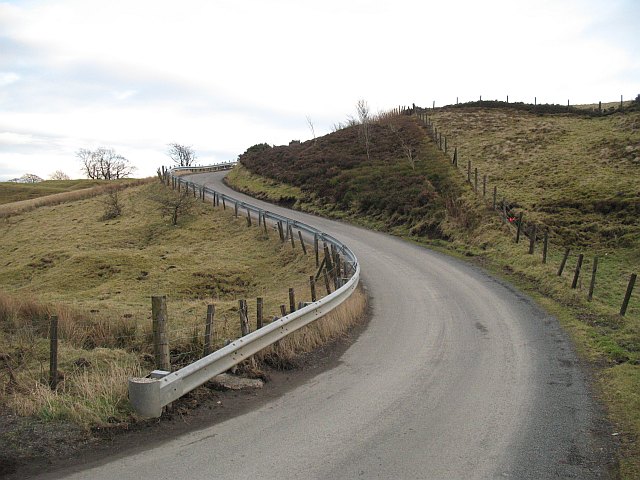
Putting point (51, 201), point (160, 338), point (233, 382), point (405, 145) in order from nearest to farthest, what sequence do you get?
point (160, 338)
point (233, 382)
point (405, 145)
point (51, 201)

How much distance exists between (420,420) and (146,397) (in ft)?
10.1

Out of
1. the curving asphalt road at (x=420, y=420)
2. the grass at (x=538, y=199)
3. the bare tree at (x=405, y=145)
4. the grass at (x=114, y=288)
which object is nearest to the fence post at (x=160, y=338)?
the grass at (x=114, y=288)

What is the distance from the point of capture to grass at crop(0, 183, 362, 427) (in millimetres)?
6547

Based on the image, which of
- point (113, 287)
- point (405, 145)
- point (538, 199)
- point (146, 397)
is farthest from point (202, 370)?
point (405, 145)

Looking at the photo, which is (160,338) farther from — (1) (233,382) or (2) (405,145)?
(2) (405,145)

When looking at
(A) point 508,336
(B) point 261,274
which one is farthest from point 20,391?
(B) point 261,274

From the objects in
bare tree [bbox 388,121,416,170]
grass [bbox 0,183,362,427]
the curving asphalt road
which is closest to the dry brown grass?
grass [bbox 0,183,362,427]

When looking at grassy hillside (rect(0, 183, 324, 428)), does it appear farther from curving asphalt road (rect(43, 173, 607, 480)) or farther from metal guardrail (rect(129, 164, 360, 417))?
curving asphalt road (rect(43, 173, 607, 480))

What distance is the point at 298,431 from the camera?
5801mm

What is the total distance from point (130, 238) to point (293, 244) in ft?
38.8

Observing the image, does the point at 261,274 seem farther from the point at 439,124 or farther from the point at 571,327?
the point at 439,124

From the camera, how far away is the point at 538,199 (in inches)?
1120

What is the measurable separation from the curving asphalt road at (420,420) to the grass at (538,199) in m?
0.59

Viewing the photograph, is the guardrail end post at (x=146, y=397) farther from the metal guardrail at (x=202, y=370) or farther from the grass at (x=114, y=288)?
the grass at (x=114, y=288)
